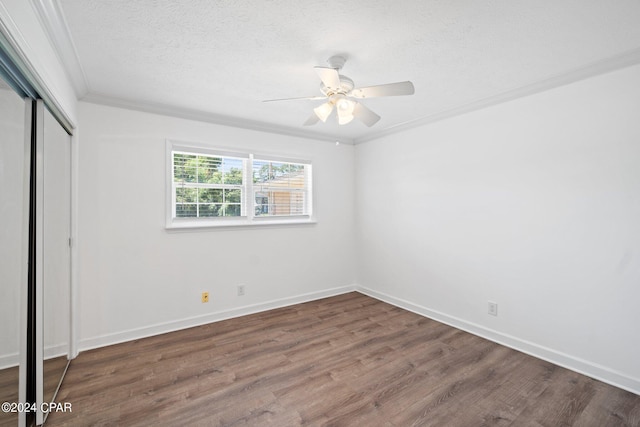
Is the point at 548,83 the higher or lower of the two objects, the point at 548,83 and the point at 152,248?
the higher

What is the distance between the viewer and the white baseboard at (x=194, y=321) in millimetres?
2723

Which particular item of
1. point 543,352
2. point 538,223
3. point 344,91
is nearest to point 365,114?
point 344,91

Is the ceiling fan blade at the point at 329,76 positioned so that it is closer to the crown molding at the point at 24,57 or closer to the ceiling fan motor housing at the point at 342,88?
the ceiling fan motor housing at the point at 342,88

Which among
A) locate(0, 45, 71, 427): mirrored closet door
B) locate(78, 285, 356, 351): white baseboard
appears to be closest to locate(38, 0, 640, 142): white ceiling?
locate(0, 45, 71, 427): mirrored closet door

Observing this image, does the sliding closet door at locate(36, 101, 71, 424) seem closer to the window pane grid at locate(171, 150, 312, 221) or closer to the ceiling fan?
the window pane grid at locate(171, 150, 312, 221)

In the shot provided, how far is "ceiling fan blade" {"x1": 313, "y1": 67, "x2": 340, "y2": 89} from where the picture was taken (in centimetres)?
177

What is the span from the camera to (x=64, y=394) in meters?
2.02

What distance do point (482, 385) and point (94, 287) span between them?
11.4ft

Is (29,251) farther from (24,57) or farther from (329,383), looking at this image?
(329,383)

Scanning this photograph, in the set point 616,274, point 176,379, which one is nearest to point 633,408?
point 616,274

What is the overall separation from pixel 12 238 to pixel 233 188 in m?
2.29

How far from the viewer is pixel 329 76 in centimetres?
183

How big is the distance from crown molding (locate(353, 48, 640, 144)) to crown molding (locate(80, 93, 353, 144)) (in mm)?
1425

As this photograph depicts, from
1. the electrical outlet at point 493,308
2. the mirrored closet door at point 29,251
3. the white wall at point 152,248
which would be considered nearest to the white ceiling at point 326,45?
the white wall at point 152,248
